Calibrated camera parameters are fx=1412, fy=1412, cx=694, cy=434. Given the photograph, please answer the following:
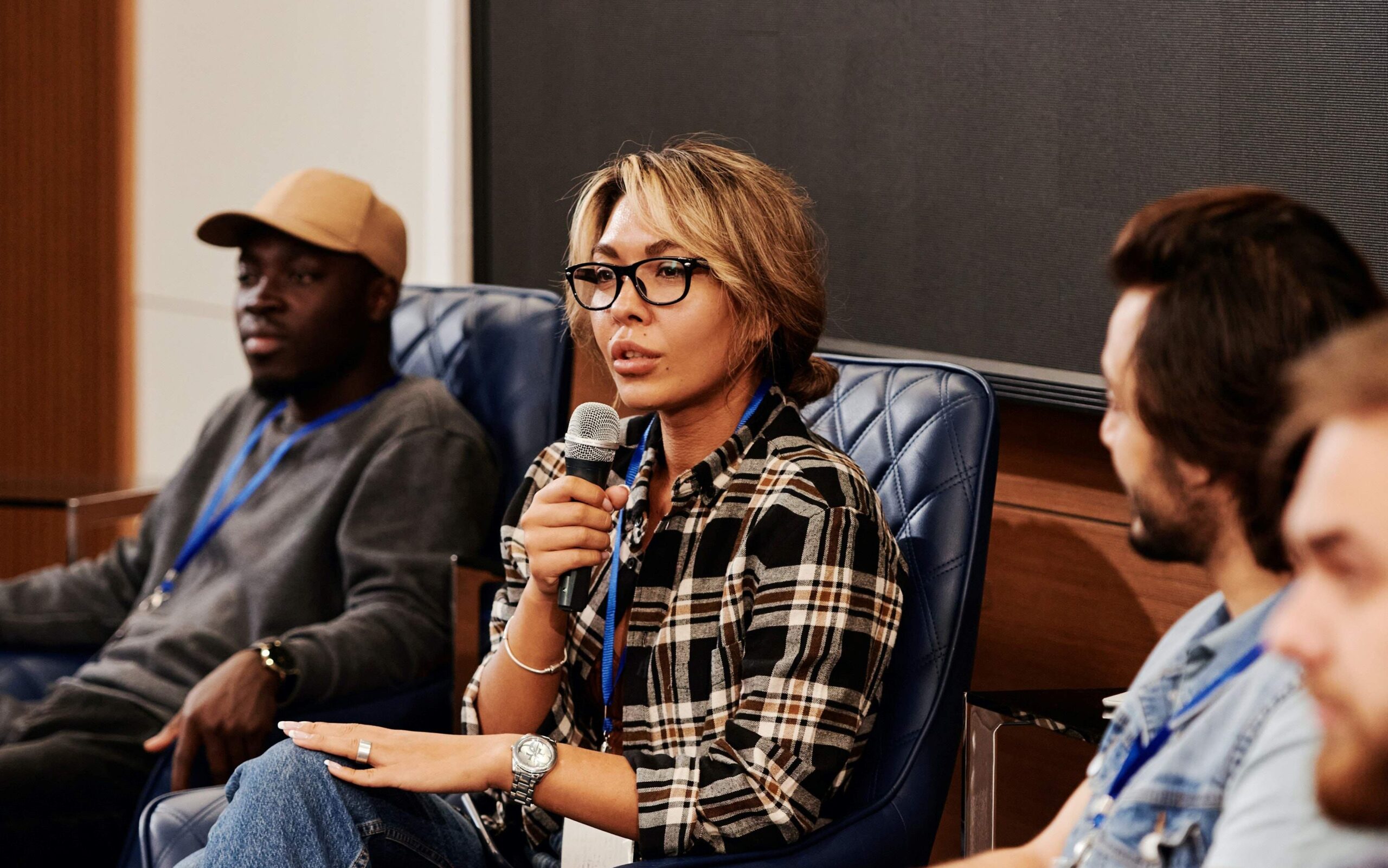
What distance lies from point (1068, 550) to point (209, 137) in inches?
113

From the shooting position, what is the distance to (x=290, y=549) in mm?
2354

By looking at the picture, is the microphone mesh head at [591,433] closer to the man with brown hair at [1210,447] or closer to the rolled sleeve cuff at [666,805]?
the rolled sleeve cuff at [666,805]

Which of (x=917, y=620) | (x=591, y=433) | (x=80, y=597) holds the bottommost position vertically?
(x=80, y=597)

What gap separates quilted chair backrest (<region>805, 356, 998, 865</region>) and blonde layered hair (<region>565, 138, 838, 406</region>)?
15 cm

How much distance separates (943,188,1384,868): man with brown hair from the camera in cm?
91

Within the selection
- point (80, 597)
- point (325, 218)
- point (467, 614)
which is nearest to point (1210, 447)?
point (467, 614)

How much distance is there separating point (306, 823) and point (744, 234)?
2.55ft

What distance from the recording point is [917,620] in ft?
5.39

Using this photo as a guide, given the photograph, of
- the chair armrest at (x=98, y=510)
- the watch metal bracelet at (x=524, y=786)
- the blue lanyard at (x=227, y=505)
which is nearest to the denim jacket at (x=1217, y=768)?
the watch metal bracelet at (x=524, y=786)

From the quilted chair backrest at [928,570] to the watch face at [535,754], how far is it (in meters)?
0.30

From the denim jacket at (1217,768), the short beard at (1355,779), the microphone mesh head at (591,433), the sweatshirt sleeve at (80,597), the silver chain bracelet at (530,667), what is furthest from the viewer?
the sweatshirt sleeve at (80,597)

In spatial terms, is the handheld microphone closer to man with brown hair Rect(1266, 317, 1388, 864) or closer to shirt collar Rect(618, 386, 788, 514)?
shirt collar Rect(618, 386, 788, 514)

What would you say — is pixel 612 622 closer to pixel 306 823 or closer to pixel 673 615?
pixel 673 615

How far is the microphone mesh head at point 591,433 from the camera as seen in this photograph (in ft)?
4.88
